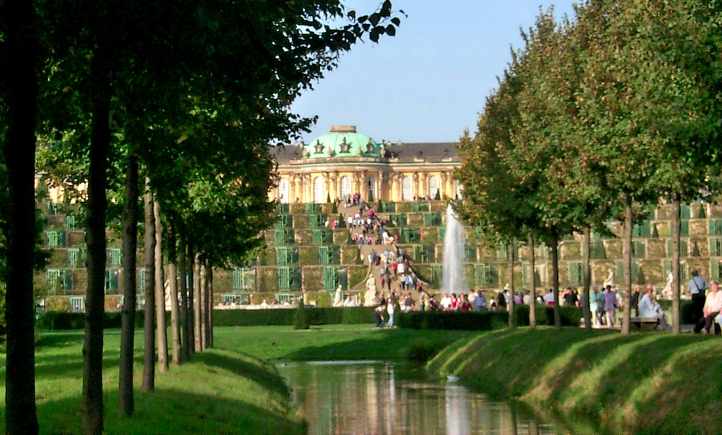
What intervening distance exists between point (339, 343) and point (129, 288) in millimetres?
45660

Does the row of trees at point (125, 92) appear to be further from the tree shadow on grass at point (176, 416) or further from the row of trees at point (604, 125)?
the row of trees at point (604, 125)

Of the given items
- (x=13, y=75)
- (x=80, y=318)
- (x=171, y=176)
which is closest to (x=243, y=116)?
(x=171, y=176)

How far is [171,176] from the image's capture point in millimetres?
24719

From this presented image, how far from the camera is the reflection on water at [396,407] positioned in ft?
101

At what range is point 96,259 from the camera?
1934cm

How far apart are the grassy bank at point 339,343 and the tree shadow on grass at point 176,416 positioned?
3363 cm

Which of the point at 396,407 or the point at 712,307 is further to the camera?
the point at 712,307

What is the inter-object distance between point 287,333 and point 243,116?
5451cm

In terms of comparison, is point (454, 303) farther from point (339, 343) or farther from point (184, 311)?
point (184, 311)

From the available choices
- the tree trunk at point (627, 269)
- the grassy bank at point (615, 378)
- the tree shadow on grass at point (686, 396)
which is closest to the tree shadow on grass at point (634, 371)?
the grassy bank at point (615, 378)

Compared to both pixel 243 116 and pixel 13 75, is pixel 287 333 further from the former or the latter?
pixel 13 75

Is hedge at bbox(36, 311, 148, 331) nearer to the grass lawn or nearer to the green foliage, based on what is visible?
the grass lawn

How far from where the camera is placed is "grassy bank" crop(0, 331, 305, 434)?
2312 centimetres

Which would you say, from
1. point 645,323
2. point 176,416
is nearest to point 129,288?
point 176,416
